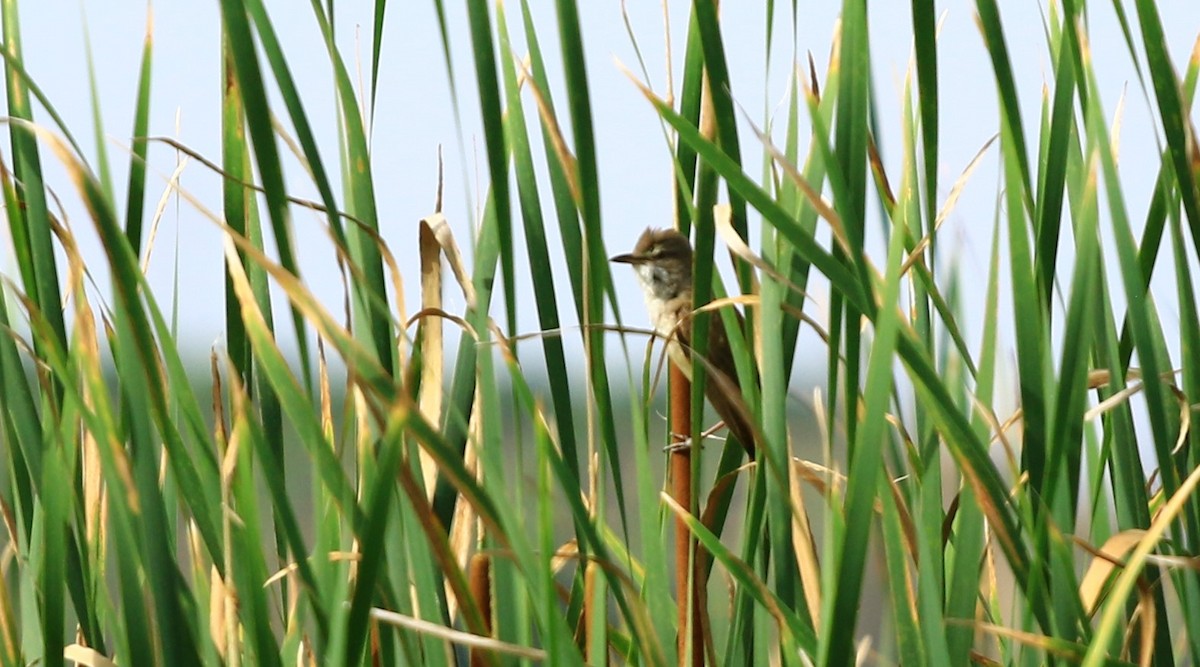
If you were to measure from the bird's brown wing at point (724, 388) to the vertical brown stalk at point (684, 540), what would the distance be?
0.04 m

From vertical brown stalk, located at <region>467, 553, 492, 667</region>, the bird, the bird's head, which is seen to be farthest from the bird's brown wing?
vertical brown stalk, located at <region>467, 553, 492, 667</region>

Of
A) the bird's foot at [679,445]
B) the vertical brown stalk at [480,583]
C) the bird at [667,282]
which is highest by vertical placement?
the bird at [667,282]

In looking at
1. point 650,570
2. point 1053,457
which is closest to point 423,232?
point 650,570

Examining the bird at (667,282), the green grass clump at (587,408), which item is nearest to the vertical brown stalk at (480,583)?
the green grass clump at (587,408)

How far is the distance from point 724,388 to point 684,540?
37 centimetres

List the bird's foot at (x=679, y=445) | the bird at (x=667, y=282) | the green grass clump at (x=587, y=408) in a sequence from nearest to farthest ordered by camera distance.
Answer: the green grass clump at (x=587, y=408) < the bird's foot at (x=679, y=445) < the bird at (x=667, y=282)

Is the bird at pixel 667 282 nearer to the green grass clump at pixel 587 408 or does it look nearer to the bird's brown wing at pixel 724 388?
the bird's brown wing at pixel 724 388

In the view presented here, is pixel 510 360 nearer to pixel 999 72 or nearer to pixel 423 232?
pixel 423 232

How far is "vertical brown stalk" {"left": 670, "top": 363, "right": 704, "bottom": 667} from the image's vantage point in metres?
1.23

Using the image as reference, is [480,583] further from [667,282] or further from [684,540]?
[667,282]

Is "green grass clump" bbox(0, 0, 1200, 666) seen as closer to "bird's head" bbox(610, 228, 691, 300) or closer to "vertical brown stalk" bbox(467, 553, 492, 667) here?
"vertical brown stalk" bbox(467, 553, 492, 667)

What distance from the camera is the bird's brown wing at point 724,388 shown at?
1.04 m

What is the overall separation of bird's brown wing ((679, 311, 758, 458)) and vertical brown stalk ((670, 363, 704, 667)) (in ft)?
0.15

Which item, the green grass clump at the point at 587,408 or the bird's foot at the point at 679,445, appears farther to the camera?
the bird's foot at the point at 679,445
